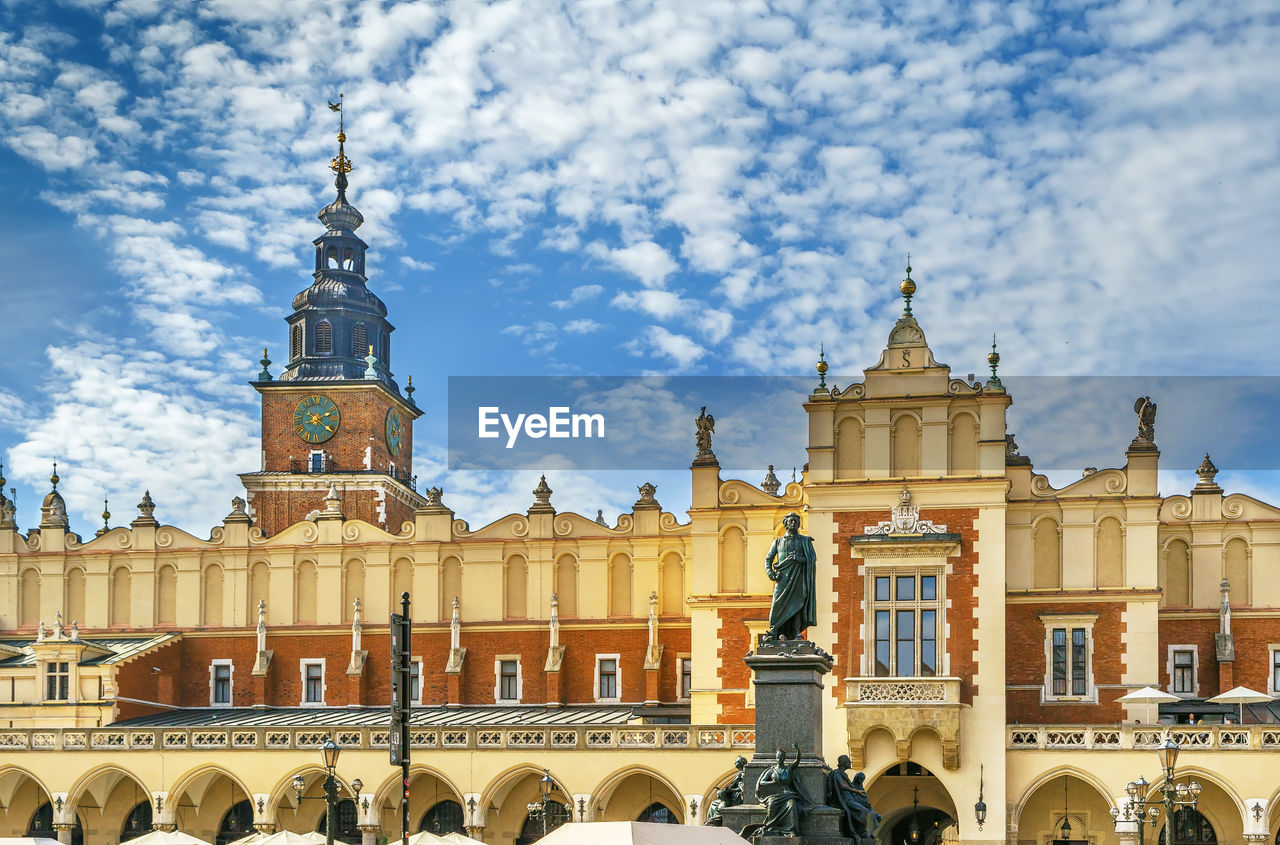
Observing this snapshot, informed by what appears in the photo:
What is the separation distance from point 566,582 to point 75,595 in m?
17.0

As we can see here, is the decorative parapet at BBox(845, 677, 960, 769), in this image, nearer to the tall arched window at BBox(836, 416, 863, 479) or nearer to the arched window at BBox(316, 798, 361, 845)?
the tall arched window at BBox(836, 416, 863, 479)

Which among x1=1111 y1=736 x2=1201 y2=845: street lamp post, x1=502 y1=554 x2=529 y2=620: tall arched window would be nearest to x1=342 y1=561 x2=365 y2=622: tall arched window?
x1=502 y1=554 x2=529 y2=620: tall arched window

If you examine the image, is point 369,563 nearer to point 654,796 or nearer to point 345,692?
point 345,692

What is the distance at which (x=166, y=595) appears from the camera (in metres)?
62.1

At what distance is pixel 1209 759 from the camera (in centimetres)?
4638

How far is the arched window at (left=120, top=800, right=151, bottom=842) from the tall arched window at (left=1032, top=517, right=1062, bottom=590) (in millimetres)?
27307

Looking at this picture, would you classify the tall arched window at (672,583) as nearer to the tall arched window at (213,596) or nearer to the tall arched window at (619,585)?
the tall arched window at (619,585)

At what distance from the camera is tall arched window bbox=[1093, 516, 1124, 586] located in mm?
51375

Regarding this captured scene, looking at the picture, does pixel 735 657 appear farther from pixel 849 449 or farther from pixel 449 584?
pixel 449 584

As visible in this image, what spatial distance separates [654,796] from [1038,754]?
1095 cm

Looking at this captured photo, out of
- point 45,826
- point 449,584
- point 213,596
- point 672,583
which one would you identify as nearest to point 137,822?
point 45,826

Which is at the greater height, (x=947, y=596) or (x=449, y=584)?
(x=449, y=584)

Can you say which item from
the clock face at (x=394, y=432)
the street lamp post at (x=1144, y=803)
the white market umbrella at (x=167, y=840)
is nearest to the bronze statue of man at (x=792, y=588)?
the street lamp post at (x=1144, y=803)

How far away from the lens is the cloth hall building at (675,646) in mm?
48344
